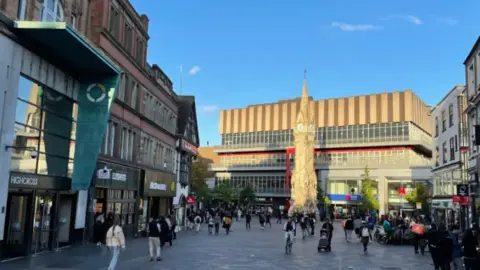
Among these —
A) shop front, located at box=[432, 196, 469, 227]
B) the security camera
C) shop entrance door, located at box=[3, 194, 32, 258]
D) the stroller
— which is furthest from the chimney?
shop front, located at box=[432, 196, 469, 227]

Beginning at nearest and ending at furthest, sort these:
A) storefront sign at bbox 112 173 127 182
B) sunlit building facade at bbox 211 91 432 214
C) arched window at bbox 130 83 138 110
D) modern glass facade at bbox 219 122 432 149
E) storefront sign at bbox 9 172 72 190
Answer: storefront sign at bbox 9 172 72 190
storefront sign at bbox 112 173 127 182
arched window at bbox 130 83 138 110
sunlit building facade at bbox 211 91 432 214
modern glass facade at bbox 219 122 432 149

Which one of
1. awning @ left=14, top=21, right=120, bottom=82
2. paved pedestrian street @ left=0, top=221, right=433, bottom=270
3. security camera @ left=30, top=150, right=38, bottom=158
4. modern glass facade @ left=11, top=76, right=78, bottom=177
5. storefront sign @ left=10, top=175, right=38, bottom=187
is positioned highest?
awning @ left=14, top=21, right=120, bottom=82

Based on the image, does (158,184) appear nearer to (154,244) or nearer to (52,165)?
(52,165)

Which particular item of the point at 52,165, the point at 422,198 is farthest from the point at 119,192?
the point at 422,198

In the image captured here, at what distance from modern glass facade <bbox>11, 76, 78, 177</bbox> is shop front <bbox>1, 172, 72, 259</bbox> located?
0.45 meters

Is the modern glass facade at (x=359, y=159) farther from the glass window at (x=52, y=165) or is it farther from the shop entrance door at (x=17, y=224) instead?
the shop entrance door at (x=17, y=224)

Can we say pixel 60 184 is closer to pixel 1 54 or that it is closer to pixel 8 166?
pixel 8 166

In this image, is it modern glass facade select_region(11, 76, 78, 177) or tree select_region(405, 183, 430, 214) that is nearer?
Result: modern glass facade select_region(11, 76, 78, 177)

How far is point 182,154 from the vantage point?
45.1 meters

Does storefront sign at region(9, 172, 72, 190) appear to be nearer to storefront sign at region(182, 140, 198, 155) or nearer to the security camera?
the security camera

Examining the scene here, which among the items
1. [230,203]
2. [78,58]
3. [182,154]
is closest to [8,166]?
[78,58]

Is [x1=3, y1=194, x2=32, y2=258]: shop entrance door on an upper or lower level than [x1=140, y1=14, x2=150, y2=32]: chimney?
lower

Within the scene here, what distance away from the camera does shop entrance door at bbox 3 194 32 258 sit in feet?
55.5

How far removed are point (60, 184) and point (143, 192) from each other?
35.6 feet
